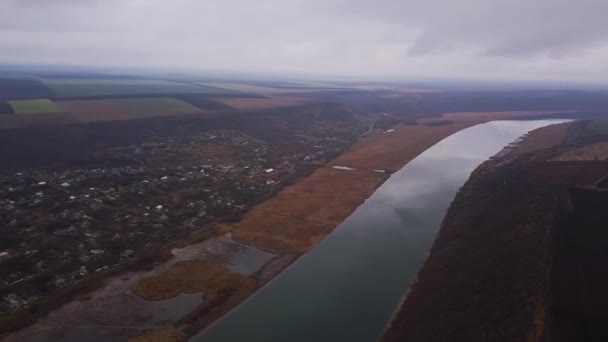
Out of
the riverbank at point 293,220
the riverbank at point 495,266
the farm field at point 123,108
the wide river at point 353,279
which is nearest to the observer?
the riverbank at point 495,266

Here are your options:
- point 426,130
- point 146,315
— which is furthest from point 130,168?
point 426,130

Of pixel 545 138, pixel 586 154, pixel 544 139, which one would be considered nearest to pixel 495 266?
pixel 586 154

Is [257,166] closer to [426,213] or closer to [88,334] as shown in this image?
[426,213]

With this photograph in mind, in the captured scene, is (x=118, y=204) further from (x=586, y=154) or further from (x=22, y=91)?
(x=22, y=91)

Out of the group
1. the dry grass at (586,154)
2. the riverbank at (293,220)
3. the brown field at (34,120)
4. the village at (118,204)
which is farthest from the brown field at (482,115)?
the brown field at (34,120)

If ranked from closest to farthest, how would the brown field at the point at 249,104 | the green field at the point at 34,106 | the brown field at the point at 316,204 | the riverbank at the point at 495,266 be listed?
the riverbank at the point at 495,266 → the brown field at the point at 316,204 → the green field at the point at 34,106 → the brown field at the point at 249,104

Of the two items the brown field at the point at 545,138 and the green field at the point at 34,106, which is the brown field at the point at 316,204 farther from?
the green field at the point at 34,106
